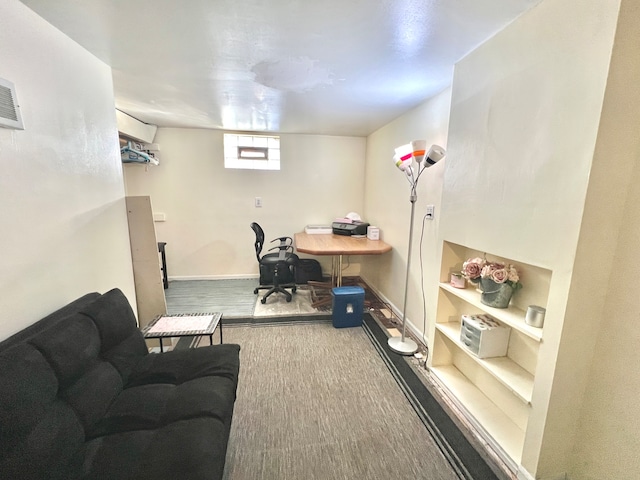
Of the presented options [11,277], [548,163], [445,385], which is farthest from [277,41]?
[445,385]

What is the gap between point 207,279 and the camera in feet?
14.2

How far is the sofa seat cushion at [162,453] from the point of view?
3.08 ft

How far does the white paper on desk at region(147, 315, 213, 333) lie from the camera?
73.9 inches

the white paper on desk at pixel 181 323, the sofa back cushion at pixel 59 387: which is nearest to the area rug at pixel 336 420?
the white paper on desk at pixel 181 323

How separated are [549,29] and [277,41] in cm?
137

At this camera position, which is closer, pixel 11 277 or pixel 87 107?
pixel 11 277

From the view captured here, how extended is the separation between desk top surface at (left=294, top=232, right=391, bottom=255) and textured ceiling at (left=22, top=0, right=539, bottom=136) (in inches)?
59.8

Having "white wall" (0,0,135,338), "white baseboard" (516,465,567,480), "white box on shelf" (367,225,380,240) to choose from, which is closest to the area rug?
"white baseboard" (516,465,567,480)

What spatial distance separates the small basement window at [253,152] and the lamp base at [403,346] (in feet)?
9.98

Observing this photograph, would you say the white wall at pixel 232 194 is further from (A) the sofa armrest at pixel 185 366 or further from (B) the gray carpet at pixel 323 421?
(A) the sofa armrest at pixel 185 366

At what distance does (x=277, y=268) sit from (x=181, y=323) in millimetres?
1637

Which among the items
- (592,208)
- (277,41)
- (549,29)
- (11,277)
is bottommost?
(11,277)

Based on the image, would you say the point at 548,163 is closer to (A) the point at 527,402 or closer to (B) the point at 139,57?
(A) the point at 527,402

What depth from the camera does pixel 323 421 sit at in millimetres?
1682
